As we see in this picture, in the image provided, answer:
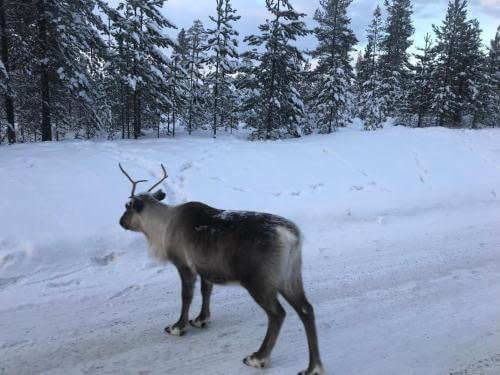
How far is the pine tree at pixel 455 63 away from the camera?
31000mm

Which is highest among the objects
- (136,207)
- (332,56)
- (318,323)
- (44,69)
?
(332,56)

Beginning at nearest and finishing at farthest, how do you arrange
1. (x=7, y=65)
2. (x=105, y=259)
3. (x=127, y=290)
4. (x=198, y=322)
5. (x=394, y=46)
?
1. (x=198, y=322)
2. (x=127, y=290)
3. (x=105, y=259)
4. (x=7, y=65)
5. (x=394, y=46)

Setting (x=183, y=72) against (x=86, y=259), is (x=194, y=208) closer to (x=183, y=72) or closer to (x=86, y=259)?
(x=86, y=259)

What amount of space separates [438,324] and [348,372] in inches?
58.9

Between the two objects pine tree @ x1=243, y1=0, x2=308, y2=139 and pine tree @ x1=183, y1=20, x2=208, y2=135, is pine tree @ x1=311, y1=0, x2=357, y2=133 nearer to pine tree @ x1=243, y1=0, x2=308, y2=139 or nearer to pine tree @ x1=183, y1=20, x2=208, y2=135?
pine tree @ x1=243, y1=0, x2=308, y2=139

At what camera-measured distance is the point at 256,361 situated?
12.1 feet

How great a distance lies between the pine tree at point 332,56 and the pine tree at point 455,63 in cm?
992

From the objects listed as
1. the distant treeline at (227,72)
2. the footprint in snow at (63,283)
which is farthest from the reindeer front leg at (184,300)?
the distant treeline at (227,72)

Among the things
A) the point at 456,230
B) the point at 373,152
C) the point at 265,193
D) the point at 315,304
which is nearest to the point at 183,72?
the point at 373,152

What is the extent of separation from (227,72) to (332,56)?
28.5ft

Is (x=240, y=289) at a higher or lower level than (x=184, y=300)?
lower

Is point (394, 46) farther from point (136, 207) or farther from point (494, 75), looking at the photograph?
point (136, 207)

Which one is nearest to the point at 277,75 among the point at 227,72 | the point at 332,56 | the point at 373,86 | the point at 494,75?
the point at 332,56

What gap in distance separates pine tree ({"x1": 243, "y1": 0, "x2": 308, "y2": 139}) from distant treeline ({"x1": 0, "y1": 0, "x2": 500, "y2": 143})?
0.20ft
